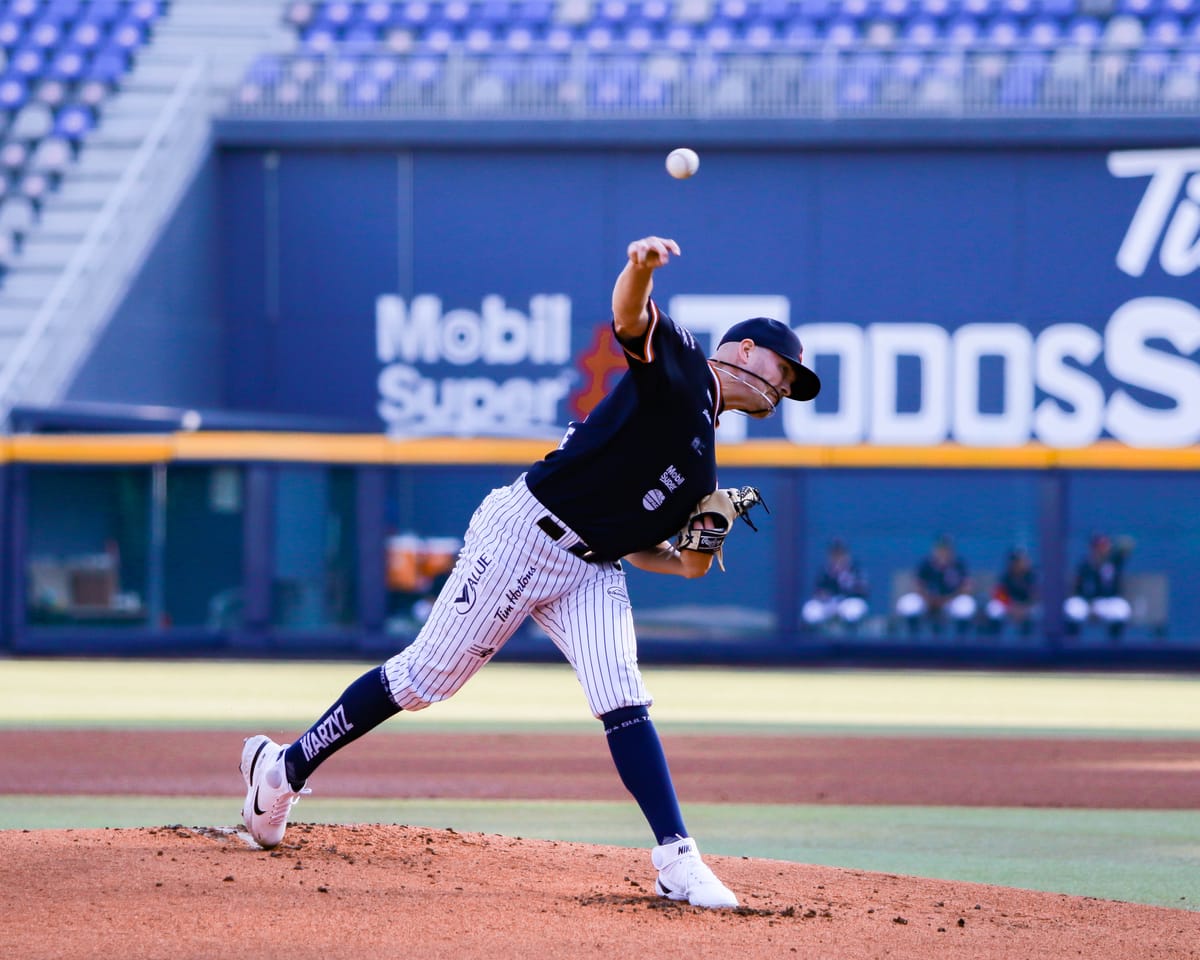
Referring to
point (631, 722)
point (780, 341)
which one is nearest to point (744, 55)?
point (780, 341)

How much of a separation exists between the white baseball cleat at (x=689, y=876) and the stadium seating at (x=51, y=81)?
672 inches

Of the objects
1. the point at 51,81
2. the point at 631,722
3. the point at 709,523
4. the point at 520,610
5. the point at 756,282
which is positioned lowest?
the point at 631,722

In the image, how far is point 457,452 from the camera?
16859 mm

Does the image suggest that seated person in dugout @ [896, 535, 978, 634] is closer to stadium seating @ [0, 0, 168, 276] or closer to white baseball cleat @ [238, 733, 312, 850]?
stadium seating @ [0, 0, 168, 276]

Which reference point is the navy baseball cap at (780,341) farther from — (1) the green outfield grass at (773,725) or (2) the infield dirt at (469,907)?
(1) the green outfield grass at (773,725)

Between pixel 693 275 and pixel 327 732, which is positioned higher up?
pixel 693 275

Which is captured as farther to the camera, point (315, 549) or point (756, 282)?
point (756, 282)

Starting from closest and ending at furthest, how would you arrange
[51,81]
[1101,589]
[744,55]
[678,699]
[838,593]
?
[678,699], [1101,589], [838,593], [744,55], [51,81]

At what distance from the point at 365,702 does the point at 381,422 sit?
15590 millimetres

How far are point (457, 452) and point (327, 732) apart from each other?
12095 mm

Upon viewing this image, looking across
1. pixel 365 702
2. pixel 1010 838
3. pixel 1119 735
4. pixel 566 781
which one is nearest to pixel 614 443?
pixel 365 702

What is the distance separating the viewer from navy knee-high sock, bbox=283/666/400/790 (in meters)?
4.75

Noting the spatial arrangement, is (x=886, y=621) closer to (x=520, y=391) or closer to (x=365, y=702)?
(x=520, y=391)

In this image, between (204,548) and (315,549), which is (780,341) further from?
(204,548)
